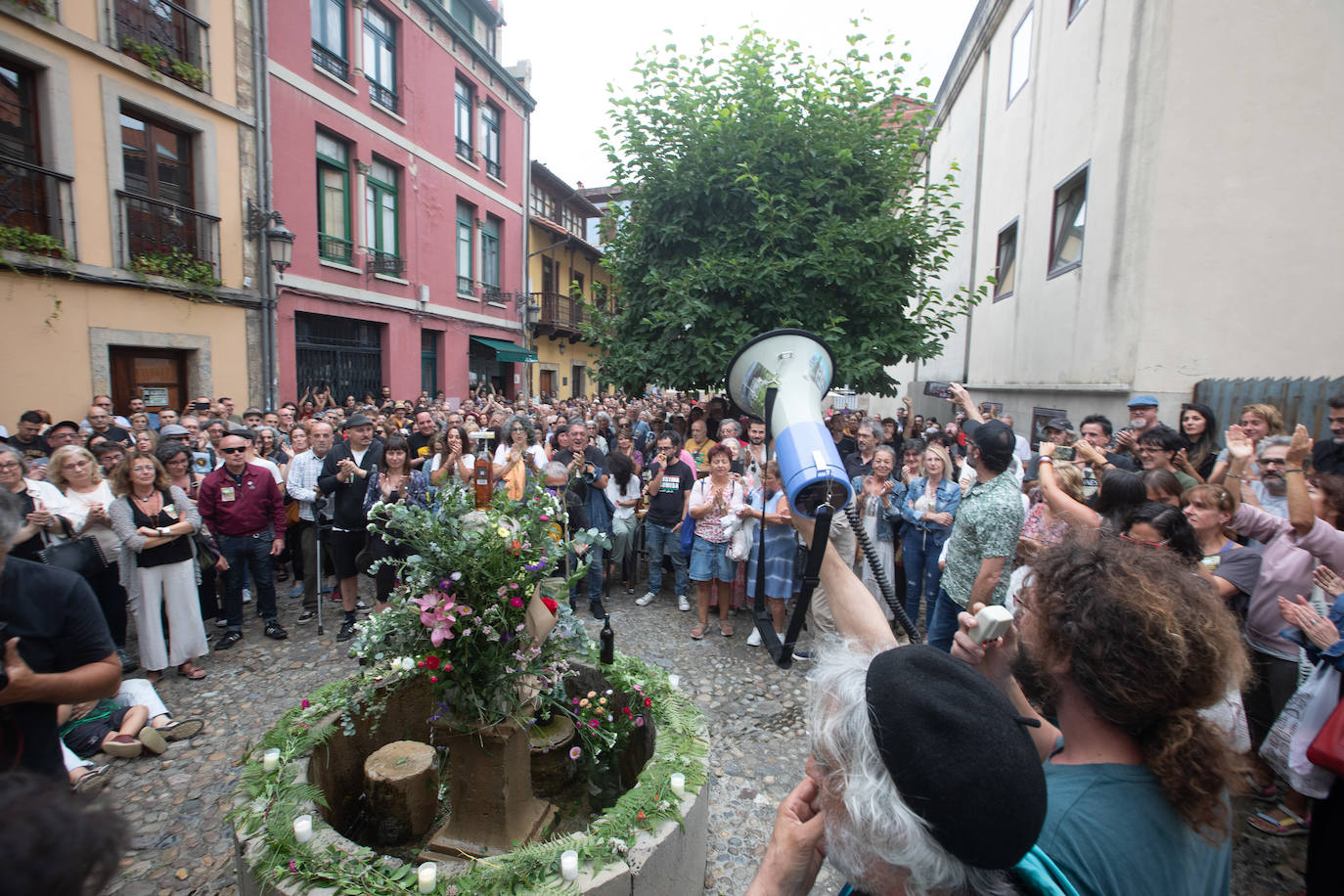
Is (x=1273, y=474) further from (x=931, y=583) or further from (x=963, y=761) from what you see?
(x=963, y=761)

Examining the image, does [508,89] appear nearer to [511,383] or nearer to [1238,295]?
[511,383]

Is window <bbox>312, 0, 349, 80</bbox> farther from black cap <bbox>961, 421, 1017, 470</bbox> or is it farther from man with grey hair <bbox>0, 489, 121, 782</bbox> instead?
black cap <bbox>961, 421, 1017, 470</bbox>

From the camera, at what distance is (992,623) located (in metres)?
1.56

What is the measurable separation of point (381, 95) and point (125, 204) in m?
7.39

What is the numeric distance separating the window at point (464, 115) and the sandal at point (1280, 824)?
1979 centimetres

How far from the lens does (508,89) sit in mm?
19953

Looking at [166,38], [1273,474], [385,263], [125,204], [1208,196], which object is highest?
[166,38]

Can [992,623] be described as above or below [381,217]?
below

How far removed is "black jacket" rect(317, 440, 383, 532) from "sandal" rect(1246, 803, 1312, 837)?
21.1 feet

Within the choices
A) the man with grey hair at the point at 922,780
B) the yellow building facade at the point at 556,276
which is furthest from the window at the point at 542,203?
the man with grey hair at the point at 922,780

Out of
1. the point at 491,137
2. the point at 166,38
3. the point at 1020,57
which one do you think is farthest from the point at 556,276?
the point at 1020,57

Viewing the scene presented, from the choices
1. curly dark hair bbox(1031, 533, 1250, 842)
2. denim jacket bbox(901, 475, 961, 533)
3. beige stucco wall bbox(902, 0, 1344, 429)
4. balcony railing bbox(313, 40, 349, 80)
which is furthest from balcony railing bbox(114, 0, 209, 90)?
beige stucco wall bbox(902, 0, 1344, 429)

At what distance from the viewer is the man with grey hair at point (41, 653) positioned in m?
1.98

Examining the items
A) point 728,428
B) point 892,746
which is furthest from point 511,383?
point 892,746
